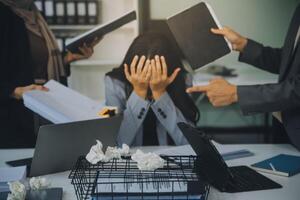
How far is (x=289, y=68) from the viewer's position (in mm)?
1978

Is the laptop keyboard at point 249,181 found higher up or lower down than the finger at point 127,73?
lower down

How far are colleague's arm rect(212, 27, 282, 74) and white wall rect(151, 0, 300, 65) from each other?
22 cm

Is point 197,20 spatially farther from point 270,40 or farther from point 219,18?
point 270,40

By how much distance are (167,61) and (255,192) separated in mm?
1096

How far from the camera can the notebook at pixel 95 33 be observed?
2.32m

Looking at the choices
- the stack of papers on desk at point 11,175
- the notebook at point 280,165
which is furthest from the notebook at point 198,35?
the stack of papers on desk at point 11,175

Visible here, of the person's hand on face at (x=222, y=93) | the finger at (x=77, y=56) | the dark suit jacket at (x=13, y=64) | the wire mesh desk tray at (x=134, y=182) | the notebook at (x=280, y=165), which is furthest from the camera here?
the finger at (x=77, y=56)

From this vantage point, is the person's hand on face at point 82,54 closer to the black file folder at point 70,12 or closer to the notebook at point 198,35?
the black file folder at point 70,12

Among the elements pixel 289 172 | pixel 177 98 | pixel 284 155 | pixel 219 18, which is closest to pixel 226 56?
pixel 219 18

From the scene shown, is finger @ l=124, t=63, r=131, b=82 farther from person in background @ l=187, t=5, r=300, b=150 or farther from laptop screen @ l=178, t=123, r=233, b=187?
laptop screen @ l=178, t=123, r=233, b=187

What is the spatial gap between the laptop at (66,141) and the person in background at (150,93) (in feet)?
1.82

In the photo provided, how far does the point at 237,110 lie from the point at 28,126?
1295 mm

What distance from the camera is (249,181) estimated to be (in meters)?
1.47

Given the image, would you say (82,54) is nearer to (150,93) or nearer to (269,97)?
(150,93)
